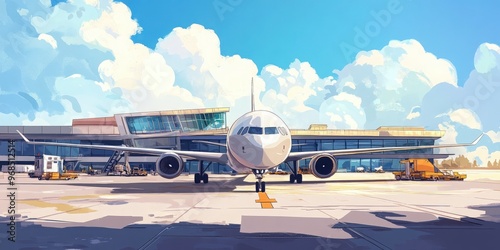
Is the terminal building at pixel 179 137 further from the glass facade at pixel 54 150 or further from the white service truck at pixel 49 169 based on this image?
the white service truck at pixel 49 169

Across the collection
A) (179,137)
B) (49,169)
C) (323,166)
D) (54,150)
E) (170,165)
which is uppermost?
(179,137)

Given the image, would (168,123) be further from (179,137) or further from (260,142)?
(260,142)

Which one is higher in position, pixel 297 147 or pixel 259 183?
pixel 297 147

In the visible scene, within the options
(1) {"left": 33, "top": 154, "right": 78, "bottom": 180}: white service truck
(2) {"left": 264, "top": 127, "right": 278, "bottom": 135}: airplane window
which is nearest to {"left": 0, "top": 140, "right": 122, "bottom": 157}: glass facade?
(1) {"left": 33, "top": 154, "right": 78, "bottom": 180}: white service truck

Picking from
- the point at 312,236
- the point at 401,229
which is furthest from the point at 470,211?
the point at 312,236

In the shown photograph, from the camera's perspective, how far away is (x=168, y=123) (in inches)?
3457

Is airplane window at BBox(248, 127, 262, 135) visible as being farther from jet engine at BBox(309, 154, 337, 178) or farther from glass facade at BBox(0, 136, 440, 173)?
glass facade at BBox(0, 136, 440, 173)

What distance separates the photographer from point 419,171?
4459 centimetres

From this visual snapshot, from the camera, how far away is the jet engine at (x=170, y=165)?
1070 inches

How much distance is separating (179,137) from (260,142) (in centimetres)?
6667

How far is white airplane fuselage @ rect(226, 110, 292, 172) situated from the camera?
72.3 feet

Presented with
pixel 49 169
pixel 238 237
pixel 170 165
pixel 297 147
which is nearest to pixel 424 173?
pixel 170 165

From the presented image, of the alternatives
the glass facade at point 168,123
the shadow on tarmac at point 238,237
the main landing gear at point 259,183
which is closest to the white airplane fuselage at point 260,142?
the main landing gear at point 259,183

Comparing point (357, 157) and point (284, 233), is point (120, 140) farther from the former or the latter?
point (284, 233)
